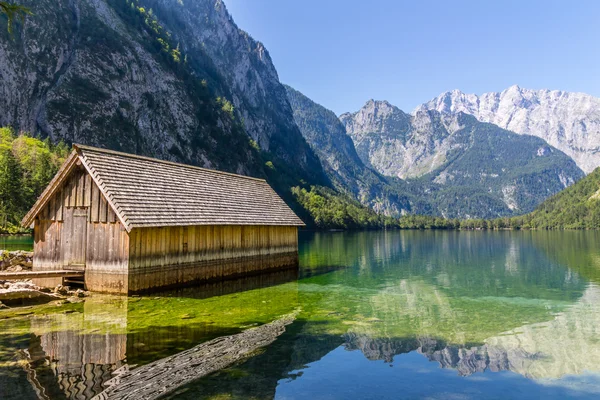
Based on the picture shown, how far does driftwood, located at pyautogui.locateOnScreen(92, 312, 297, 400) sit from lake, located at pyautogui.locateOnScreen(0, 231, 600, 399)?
363 mm

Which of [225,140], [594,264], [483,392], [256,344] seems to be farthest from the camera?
[225,140]

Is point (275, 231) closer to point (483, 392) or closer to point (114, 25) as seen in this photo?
point (483, 392)

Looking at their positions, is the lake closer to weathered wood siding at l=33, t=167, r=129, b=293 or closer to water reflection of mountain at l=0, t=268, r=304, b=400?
water reflection of mountain at l=0, t=268, r=304, b=400

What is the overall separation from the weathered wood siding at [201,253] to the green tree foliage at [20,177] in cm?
5976

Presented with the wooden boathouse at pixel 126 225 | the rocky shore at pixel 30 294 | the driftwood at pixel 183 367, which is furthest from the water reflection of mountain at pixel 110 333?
A: the wooden boathouse at pixel 126 225

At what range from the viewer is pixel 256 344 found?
14258 mm

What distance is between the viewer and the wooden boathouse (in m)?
21.2

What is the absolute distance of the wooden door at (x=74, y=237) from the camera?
21.8 metres

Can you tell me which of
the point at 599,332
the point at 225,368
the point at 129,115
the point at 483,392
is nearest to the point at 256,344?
the point at 225,368

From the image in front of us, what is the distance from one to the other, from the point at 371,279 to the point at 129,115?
12345cm

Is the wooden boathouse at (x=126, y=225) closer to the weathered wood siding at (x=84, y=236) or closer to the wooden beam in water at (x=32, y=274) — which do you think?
the weathered wood siding at (x=84, y=236)

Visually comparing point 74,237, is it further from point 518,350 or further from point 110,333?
point 518,350

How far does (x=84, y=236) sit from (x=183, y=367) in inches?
523

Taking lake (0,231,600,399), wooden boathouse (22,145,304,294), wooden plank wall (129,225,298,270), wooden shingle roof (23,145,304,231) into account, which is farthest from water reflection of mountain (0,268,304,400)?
wooden shingle roof (23,145,304,231)
